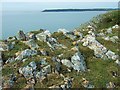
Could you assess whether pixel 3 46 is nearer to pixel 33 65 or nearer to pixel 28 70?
pixel 33 65

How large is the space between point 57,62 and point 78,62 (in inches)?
87.6

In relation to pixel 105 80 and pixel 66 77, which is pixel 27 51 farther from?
pixel 105 80

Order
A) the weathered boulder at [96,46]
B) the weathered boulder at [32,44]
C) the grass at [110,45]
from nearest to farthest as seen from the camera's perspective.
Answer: the weathered boulder at [32,44] < the weathered boulder at [96,46] < the grass at [110,45]

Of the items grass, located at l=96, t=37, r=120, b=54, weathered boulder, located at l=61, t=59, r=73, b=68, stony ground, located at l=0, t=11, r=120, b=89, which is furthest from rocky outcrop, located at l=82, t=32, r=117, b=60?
weathered boulder, located at l=61, t=59, r=73, b=68

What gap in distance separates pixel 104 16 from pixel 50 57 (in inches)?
2250

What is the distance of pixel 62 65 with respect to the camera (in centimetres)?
3053

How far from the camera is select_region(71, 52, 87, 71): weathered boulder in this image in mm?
30688

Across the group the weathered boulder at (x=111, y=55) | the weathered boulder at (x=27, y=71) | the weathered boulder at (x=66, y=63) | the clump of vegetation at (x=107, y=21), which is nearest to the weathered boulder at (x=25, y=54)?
the weathered boulder at (x=27, y=71)

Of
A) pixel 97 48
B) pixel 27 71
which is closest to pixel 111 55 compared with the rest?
pixel 97 48

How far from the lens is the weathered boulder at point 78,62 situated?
3069cm

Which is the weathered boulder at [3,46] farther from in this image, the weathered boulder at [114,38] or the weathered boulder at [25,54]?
the weathered boulder at [114,38]

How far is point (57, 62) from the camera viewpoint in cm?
3028

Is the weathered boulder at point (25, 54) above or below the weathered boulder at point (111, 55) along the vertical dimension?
above

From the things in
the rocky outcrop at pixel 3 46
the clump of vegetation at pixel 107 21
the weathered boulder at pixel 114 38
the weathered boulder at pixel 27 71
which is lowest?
the clump of vegetation at pixel 107 21
